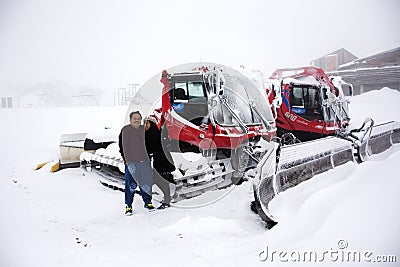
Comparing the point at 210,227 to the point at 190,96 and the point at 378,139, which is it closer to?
the point at 190,96

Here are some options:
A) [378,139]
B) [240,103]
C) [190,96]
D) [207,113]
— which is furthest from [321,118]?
[190,96]

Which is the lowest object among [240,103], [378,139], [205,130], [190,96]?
[378,139]

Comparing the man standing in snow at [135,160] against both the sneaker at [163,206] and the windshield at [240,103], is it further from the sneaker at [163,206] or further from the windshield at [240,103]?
the windshield at [240,103]

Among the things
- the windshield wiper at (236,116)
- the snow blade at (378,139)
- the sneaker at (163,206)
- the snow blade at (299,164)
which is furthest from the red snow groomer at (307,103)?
the sneaker at (163,206)

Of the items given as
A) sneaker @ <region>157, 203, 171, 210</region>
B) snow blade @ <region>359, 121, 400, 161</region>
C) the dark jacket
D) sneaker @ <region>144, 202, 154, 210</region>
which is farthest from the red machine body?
snow blade @ <region>359, 121, 400, 161</region>

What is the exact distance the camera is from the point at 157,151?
394cm

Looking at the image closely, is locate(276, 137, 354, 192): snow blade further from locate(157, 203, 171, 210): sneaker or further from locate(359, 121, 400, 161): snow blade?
locate(157, 203, 171, 210): sneaker

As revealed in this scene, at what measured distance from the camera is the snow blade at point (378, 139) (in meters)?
6.11

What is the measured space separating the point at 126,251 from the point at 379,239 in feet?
7.49

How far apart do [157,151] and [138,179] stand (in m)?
0.45

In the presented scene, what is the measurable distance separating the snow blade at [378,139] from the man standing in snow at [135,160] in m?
4.32

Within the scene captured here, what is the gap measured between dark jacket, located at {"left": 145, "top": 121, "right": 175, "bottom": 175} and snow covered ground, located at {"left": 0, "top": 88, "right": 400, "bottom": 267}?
559mm

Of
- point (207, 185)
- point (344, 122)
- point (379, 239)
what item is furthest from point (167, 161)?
point (344, 122)

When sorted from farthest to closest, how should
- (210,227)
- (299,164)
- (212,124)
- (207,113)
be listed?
(207,113) < (212,124) < (299,164) < (210,227)
